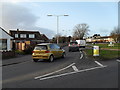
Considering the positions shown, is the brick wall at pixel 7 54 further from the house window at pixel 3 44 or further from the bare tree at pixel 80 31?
the bare tree at pixel 80 31

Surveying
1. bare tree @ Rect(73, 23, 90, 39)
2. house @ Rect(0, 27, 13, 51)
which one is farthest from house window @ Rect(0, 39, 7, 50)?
bare tree @ Rect(73, 23, 90, 39)

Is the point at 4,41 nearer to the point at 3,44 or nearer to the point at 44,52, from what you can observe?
the point at 3,44

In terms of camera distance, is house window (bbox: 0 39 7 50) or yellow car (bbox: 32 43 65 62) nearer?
yellow car (bbox: 32 43 65 62)

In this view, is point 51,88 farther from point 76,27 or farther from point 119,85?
point 76,27

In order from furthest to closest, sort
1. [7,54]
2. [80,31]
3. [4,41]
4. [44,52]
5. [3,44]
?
[80,31] < [4,41] < [3,44] < [7,54] < [44,52]

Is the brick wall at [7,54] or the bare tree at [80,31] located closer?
the brick wall at [7,54]

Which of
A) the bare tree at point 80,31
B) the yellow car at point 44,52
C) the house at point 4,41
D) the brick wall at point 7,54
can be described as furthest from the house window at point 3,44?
the bare tree at point 80,31

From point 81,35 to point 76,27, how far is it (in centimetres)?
601

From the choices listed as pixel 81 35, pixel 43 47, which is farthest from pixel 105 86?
pixel 81 35

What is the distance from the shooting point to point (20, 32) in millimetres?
73375

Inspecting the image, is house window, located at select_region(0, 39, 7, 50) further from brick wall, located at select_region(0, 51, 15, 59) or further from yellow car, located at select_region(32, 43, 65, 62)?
yellow car, located at select_region(32, 43, 65, 62)

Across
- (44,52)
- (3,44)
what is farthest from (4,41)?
(44,52)

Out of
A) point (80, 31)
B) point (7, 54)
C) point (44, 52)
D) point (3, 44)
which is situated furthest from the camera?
point (80, 31)

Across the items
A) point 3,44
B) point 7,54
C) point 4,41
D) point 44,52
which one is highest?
point 4,41
